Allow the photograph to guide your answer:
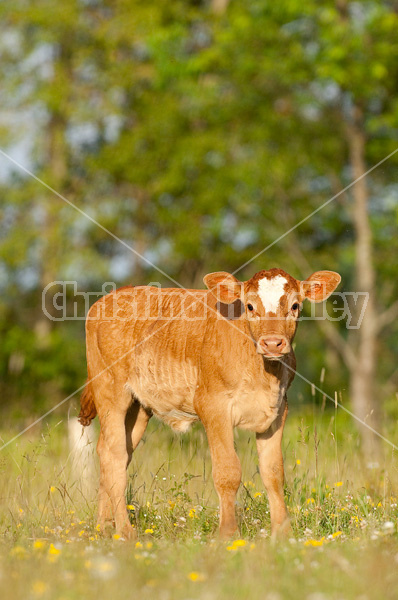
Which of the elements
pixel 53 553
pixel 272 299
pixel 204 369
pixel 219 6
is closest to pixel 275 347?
pixel 272 299

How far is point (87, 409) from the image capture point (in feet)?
24.7

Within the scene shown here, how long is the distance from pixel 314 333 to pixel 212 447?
14467 millimetres

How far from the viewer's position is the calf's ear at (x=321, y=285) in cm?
679

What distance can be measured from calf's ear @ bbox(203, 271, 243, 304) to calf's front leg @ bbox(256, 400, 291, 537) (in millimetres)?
909

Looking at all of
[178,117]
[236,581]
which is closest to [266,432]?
[236,581]

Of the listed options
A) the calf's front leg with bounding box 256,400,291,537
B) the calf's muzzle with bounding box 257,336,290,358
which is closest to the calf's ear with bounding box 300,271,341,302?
the calf's front leg with bounding box 256,400,291,537

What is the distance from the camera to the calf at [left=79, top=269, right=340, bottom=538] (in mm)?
6156

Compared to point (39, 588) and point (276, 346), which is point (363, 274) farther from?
point (39, 588)

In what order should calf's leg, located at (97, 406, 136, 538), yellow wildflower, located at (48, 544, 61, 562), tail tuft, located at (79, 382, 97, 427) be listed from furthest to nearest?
1. tail tuft, located at (79, 382, 97, 427)
2. calf's leg, located at (97, 406, 136, 538)
3. yellow wildflower, located at (48, 544, 61, 562)

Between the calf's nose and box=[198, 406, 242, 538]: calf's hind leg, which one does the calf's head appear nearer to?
the calf's nose

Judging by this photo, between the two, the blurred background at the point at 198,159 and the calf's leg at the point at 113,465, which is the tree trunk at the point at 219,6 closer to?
the blurred background at the point at 198,159

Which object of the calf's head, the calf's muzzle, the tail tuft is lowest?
the tail tuft

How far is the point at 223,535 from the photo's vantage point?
5.67 m

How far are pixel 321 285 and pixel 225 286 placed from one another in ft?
2.55
